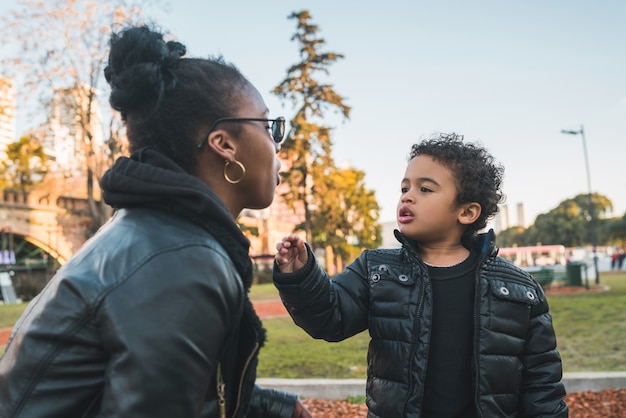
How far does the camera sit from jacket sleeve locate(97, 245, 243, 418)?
1116 mm

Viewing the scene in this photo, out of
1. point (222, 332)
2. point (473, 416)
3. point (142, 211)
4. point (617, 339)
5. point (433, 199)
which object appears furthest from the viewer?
point (617, 339)

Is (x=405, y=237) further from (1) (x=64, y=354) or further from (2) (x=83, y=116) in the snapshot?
(2) (x=83, y=116)

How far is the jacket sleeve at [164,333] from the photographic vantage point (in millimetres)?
1116

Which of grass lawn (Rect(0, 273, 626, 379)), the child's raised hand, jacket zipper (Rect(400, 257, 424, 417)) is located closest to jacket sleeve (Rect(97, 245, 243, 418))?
the child's raised hand

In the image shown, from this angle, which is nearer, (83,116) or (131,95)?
(131,95)

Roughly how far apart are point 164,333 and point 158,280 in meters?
0.12

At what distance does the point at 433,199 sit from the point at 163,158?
1.48 metres

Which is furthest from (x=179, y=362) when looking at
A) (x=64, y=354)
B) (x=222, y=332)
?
(x=64, y=354)

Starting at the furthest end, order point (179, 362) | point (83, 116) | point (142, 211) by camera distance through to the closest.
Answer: point (83, 116)
point (142, 211)
point (179, 362)

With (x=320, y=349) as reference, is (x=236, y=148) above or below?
above

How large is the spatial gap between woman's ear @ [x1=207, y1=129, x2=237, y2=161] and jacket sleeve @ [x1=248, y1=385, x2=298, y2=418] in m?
0.85

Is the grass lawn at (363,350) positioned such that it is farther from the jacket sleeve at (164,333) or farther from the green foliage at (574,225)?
the green foliage at (574,225)

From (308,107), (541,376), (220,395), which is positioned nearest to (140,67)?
(220,395)

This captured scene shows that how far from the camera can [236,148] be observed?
5.48ft
